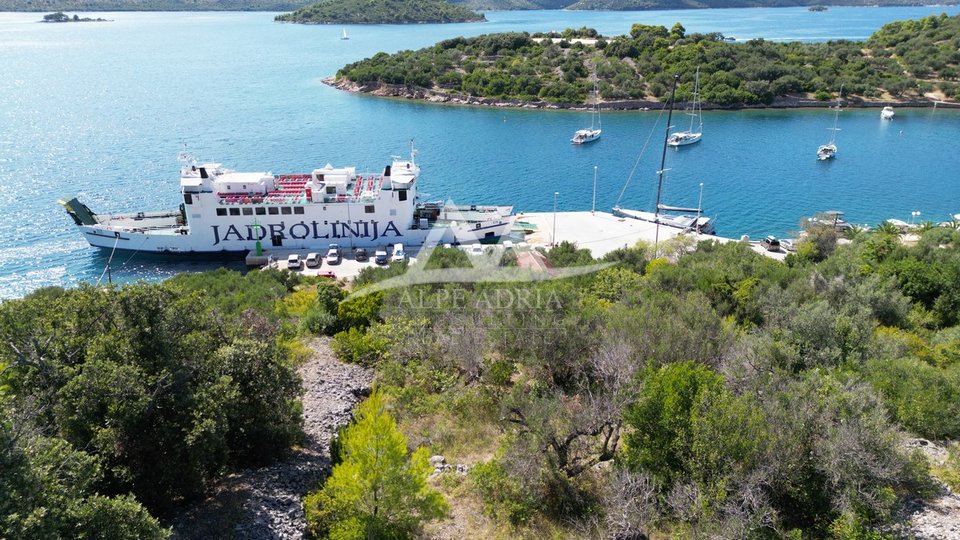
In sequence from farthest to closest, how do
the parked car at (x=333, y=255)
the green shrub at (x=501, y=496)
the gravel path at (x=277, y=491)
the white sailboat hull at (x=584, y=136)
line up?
the white sailboat hull at (x=584, y=136), the parked car at (x=333, y=255), the green shrub at (x=501, y=496), the gravel path at (x=277, y=491)

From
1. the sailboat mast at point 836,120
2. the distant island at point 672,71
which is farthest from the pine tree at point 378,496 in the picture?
the distant island at point 672,71

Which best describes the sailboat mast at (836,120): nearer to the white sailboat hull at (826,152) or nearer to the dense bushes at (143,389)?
the white sailboat hull at (826,152)

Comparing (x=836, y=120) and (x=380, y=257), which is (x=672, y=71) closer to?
(x=836, y=120)

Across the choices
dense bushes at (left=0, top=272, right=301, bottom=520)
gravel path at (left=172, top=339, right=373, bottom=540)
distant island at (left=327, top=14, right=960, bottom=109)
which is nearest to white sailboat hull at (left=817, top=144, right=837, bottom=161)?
distant island at (left=327, top=14, right=960, bottom=109)

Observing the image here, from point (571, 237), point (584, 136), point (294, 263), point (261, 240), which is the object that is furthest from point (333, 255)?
point (584, 136)

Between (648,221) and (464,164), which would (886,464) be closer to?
(648,221)

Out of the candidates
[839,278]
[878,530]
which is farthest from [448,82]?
[878,530]
